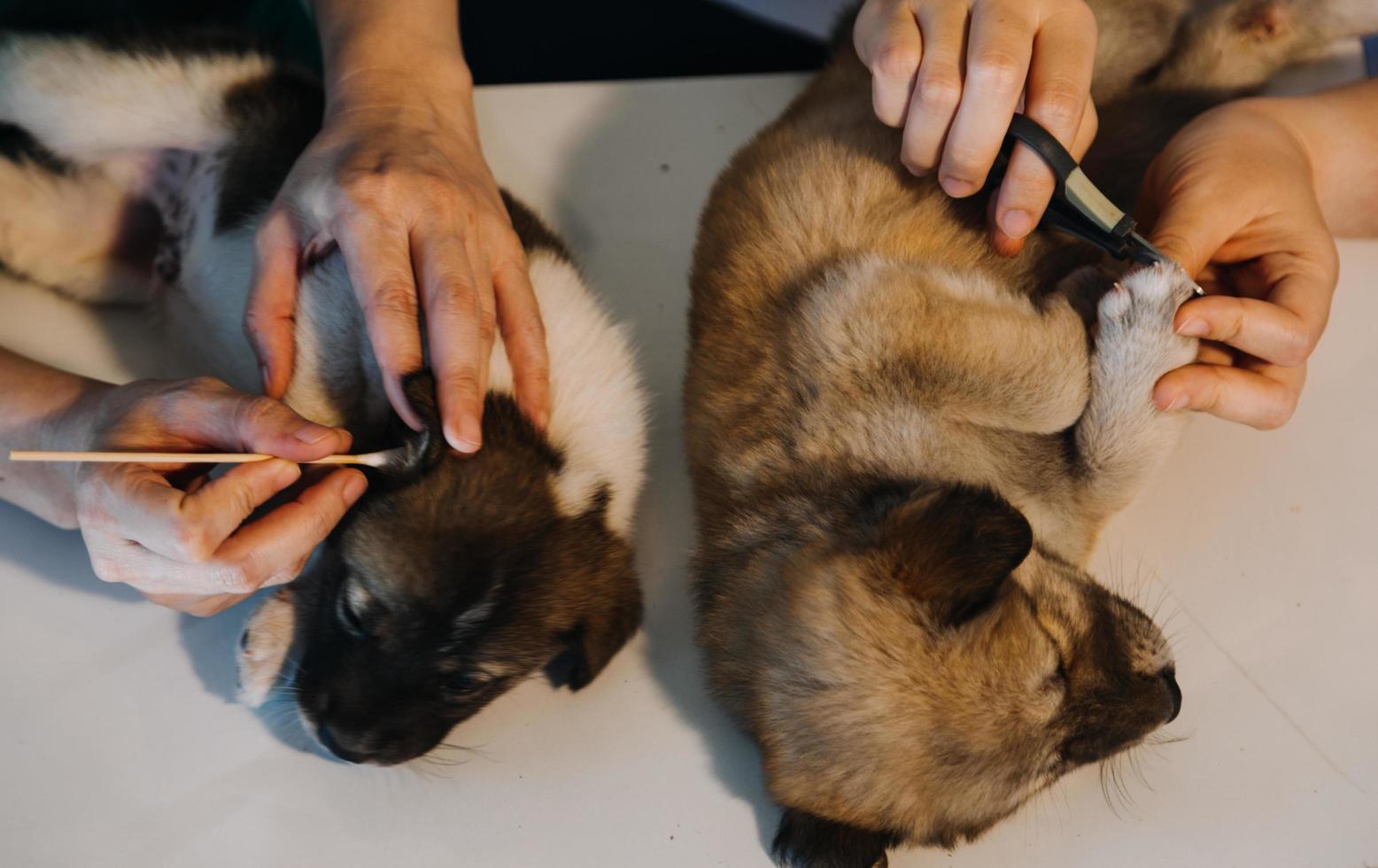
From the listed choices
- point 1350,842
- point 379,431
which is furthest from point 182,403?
point 1350,842

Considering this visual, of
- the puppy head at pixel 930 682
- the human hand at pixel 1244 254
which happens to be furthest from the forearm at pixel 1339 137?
the puppy head at pixel 930 682

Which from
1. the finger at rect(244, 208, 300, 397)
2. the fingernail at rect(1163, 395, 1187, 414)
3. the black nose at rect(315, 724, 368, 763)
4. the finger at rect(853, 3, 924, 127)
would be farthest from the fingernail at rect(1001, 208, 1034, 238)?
the black nose at rect(315, 724, 368, 763)

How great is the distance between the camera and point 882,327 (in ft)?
4.72

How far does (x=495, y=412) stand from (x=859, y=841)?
0.80 metres

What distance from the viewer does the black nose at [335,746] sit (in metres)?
1.38

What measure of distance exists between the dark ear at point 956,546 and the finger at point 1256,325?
1.32 feet

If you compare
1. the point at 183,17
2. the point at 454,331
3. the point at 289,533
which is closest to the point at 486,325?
the point at 454,331

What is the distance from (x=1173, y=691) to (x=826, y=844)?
0.53m

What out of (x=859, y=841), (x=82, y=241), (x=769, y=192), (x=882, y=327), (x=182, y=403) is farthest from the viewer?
(x=82, y=241)

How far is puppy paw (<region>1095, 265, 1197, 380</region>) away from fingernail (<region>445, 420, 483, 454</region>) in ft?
3.09

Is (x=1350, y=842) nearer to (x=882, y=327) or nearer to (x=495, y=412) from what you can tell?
(x=882, y=327)

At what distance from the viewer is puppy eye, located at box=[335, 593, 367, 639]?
141 cm

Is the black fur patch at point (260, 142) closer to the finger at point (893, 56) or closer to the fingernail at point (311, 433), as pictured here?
the fingernail at point (311, 433)

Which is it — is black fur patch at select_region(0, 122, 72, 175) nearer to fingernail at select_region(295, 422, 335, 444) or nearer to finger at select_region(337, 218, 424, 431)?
finger at select_region(337, 218, 424, 431)
